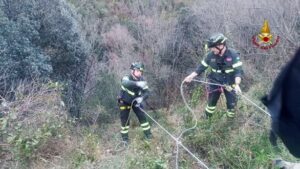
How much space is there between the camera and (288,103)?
1.36 meters

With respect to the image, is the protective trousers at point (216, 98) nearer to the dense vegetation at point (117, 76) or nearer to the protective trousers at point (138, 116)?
the dense vegetation at point (117, 76)

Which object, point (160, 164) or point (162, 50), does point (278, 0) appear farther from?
point (160, 164)

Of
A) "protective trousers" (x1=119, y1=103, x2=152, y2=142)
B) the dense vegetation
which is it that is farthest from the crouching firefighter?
the dense vegetation

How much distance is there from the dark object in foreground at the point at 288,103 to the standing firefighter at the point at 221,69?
5.33 metres

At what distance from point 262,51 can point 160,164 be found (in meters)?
7.64

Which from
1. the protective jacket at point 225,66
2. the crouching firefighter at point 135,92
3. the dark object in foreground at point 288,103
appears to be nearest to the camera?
the dark object in foreground at point 288,103

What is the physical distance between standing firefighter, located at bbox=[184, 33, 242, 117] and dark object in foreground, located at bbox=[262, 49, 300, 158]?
533 cm

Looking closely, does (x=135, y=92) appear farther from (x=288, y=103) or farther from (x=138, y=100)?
(x=288, y=103)

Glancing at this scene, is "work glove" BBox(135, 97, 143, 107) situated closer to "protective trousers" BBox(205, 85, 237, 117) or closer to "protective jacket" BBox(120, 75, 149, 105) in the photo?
"protective jacket" BBox(120, 75, 149, 105)

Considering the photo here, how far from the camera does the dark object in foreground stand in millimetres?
1335

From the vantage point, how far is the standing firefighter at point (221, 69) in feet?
22.4

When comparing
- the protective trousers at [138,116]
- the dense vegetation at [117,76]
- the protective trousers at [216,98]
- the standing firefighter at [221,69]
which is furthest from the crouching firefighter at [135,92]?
the protective trousers at [216,98]

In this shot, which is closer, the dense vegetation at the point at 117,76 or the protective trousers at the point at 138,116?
the dense vegetation at the point at 117,76

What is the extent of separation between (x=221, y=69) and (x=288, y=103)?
18.8 feet
